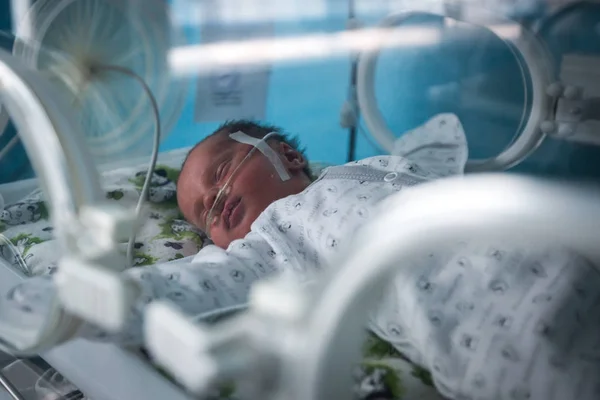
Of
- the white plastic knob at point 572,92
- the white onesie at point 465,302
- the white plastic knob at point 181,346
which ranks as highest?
the white plastic knob at point 572,92

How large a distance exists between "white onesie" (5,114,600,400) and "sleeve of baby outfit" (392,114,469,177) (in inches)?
12.6

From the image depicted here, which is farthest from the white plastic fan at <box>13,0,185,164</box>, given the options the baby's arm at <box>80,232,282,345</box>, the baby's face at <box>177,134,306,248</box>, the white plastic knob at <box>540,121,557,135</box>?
the white plastic knob at <box>540,121,557,135</box>

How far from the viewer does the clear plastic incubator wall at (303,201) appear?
1.57 feet

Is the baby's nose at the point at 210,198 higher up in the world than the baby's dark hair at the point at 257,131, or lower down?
lower down

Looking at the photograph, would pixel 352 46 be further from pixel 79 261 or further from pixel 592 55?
pixel 79 261

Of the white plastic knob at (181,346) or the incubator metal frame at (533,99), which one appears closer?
the white plastic knob at (181,346)

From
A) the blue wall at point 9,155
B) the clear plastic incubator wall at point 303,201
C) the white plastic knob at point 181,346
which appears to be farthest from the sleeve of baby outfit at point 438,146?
the white plastic knob at point 181,346

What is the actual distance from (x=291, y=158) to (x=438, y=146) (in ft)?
1.01

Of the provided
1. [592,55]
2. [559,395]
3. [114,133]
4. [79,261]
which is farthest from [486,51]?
[79,261]

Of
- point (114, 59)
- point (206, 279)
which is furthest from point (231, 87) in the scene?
point (206, 279)

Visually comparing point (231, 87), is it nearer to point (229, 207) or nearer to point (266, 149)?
point (266, 149)

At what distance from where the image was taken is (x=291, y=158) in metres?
1.33

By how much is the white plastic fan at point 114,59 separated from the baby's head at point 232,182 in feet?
0.50

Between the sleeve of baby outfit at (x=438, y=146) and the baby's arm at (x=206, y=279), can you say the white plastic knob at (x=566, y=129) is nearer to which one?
the sleeve of baby outfit at (x=438, y=146)
